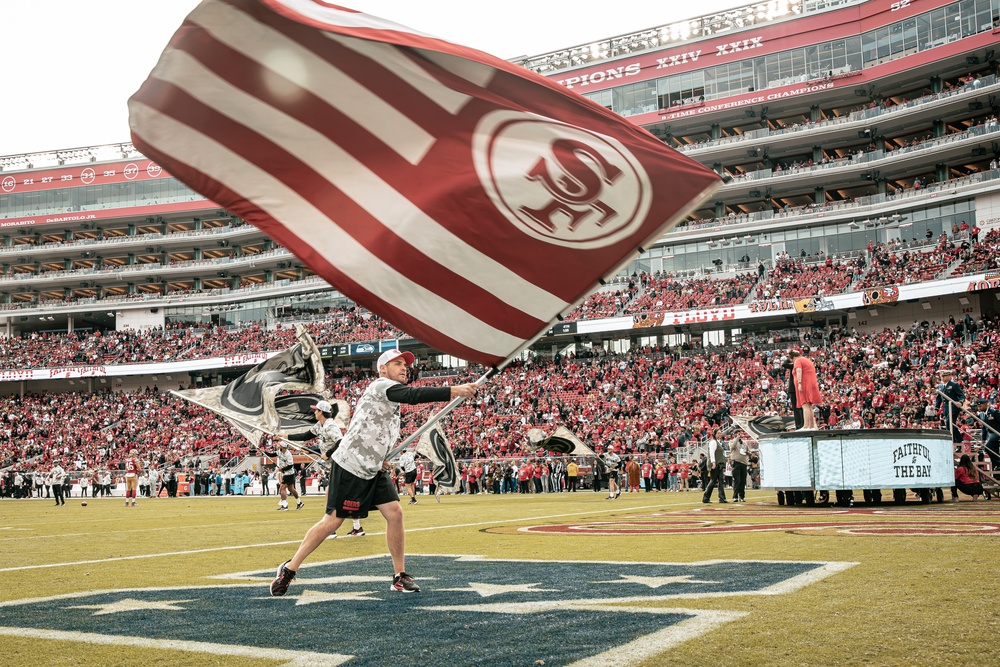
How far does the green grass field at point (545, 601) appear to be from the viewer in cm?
441

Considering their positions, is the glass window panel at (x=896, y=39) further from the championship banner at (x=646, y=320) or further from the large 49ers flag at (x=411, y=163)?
the large 49ers flag at (x=411, y=163)

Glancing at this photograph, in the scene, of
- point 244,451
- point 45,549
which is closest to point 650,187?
point 45,549

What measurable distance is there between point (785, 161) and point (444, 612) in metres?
55.4

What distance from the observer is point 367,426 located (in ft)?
22.8

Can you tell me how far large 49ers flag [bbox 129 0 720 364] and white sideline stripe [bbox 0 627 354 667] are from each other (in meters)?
2.88

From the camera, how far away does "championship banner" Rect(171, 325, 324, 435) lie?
22.8 meters

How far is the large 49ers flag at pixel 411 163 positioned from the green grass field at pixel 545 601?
2090mm

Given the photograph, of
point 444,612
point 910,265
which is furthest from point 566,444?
point 444,612

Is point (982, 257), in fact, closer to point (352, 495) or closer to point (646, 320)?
point (646, 320)

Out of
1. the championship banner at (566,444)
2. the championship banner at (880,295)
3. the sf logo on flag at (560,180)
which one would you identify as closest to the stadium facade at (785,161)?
the championship banner at (880,295)

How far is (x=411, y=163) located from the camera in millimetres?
7105

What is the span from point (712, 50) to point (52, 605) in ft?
187

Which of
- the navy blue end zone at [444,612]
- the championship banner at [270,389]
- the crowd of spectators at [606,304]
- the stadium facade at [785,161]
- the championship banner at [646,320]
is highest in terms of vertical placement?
the stadium facade at [785,161]

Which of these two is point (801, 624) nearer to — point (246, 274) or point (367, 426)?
point (367, 426)
